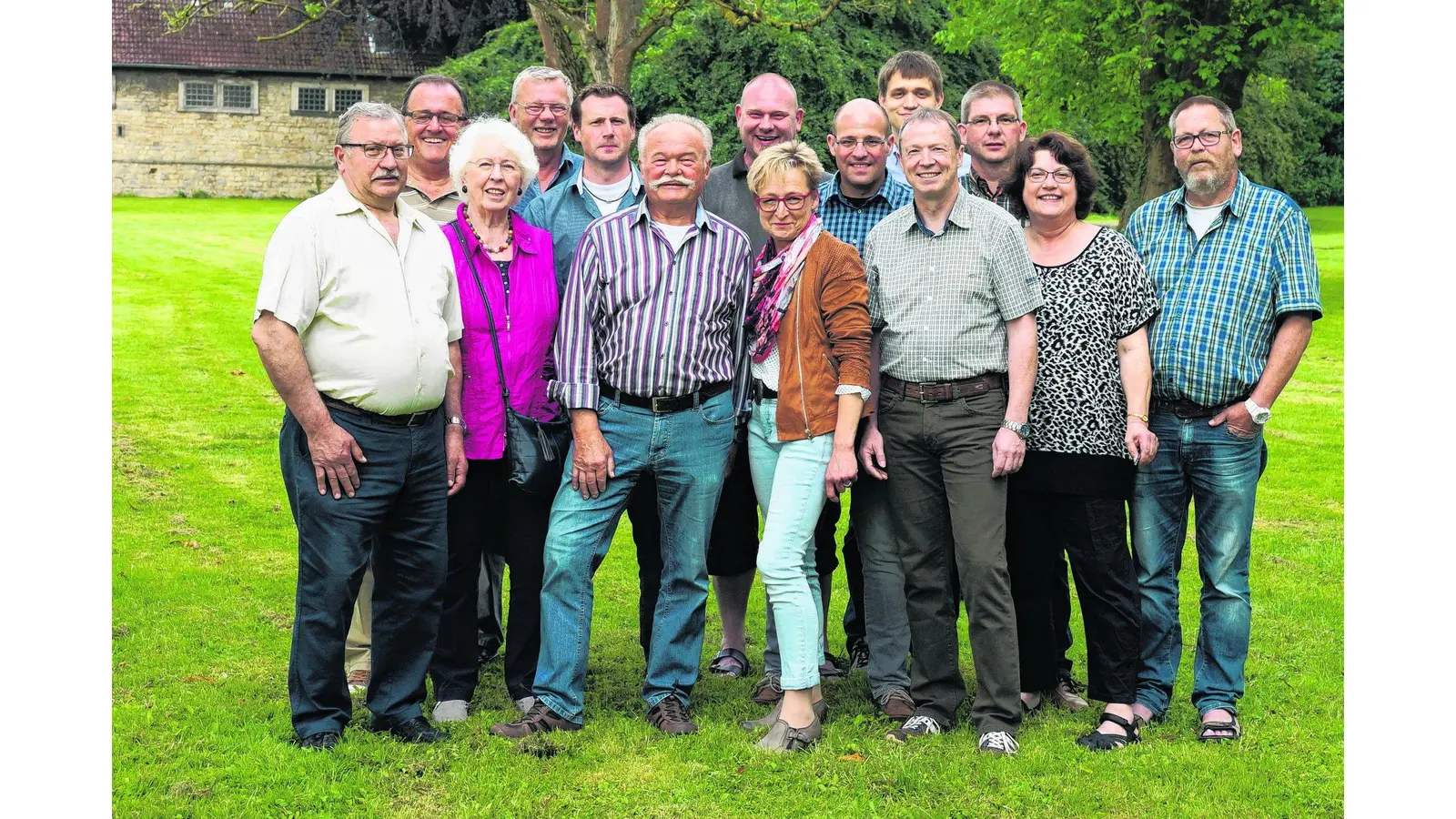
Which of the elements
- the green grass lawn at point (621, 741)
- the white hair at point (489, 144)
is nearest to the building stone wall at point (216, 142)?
the green grass lawn at point (621, 741)

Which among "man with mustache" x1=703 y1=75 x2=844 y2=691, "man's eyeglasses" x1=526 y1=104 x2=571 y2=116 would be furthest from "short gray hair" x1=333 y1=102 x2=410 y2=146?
"man with mustache" x1=703 y1=75 x2=844 y2=691

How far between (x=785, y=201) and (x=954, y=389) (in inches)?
35.9

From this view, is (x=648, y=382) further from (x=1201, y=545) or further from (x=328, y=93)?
(x=328, y=93)

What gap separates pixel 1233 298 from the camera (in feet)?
16.0

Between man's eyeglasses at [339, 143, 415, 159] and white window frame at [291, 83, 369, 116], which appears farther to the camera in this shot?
white window frame at [291, 83, 369, 116]

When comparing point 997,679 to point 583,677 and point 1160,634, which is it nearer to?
point 1160,634

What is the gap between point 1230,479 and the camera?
16.1 feet

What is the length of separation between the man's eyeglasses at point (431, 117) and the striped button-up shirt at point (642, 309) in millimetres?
1106

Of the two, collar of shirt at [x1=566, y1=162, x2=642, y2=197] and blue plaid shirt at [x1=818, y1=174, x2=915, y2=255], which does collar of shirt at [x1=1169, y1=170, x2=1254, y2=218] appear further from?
collar of shirt at [x1=566, y1=162, x2=642, y2=197]

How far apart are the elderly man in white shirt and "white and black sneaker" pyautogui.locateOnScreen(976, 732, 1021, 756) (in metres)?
2.00

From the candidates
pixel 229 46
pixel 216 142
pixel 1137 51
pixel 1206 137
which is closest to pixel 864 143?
pixel 1206 137

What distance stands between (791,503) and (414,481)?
4.49ft

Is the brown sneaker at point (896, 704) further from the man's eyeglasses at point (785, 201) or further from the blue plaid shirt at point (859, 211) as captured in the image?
the man's eyeglasses at point (785, 201)

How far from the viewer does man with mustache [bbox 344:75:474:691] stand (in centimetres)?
567
